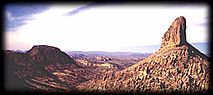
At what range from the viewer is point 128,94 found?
7125 mm

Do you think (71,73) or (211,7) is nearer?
(211,7)

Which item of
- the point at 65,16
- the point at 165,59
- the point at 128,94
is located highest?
the point at 65,16

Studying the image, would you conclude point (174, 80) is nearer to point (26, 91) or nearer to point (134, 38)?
point (134, 38)

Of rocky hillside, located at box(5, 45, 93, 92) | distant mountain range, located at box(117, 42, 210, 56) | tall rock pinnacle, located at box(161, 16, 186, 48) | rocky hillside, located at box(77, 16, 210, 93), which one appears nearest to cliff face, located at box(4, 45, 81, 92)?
rocky hillside, located at box(5, 45, 93, 92)

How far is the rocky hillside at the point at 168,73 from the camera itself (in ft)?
23.1

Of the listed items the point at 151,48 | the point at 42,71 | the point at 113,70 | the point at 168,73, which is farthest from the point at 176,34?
the point at 42,71

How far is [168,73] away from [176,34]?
559 mm

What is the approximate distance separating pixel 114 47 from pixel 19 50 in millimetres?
1350

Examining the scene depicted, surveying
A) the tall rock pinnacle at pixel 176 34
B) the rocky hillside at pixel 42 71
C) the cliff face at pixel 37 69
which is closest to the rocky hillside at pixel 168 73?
the tall rock pinnacle at pixel 176 34

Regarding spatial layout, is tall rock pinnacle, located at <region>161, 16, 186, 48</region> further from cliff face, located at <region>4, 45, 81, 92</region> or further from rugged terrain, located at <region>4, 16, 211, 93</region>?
cliff face, located at <region>4, 45, 81, 92</region>

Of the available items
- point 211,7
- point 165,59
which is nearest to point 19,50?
point 165,59

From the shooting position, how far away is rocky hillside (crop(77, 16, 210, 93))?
23.1 feet

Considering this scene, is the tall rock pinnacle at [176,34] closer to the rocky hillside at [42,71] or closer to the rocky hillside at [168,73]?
the rocky hillside at [168,73]

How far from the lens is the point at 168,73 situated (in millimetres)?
7148
